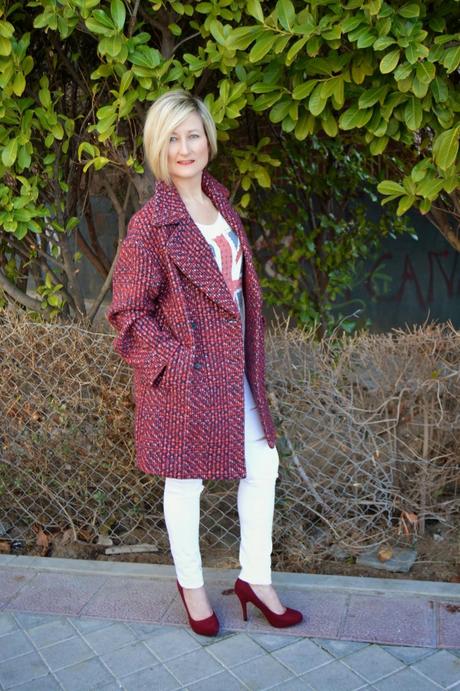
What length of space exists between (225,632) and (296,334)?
1.29 m

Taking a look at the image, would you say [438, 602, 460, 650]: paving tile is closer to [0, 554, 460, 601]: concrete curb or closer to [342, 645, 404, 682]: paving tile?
[0, 554, 460, 601]: concrete curb

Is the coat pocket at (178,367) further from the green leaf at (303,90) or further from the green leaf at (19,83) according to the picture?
the green leaf at (19,83)

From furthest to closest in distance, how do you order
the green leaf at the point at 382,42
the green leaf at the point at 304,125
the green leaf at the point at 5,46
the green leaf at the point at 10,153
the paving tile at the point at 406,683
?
1. the green leaf at the point at 10,153
2. the green leaf at the point at 304,125
3. the green leaf at the point at 5,46
4. the green leaf at the point at 382,42
5. the paving tile at the point at 406,683

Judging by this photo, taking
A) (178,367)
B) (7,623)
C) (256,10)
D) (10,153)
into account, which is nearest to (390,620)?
(178,367)

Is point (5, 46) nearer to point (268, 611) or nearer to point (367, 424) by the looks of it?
point (367, 424)

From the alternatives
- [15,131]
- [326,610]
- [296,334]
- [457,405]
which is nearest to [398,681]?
[326,610]

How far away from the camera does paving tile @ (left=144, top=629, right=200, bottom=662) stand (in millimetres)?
3014

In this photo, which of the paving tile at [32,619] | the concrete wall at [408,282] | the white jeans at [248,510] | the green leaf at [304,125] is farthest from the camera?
the concrete wall at [408,282]

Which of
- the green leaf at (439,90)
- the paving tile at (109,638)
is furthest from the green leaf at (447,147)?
the paving tile at (109,638)

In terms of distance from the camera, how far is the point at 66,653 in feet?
9.98

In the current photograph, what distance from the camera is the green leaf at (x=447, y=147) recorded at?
9.92ft

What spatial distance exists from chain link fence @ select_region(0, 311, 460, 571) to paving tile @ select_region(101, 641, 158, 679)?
82 centimetres

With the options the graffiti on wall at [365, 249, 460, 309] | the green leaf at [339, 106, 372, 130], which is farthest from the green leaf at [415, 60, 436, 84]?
the graffiti on wall at [365, 249, 460, 309]

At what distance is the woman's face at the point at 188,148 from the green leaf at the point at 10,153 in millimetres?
1001
